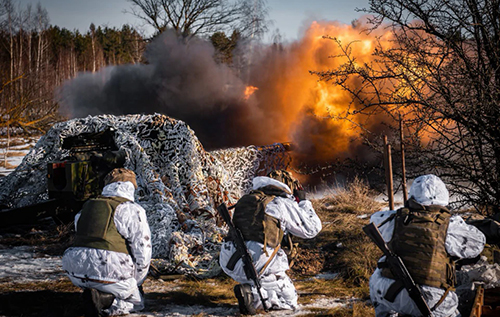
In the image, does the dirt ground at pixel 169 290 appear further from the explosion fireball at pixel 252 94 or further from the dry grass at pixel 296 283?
the explosion fireball at pixel 252 94

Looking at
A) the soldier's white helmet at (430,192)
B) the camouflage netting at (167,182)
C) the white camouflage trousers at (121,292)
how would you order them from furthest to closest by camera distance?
the camouflage netting at (167,182) → the white camouflage trousers at (121,292) → the soldier's white helmet at (430,192)

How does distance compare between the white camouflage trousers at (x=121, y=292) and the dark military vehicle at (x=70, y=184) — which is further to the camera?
the dark military vehicle at (x=70, y=184)

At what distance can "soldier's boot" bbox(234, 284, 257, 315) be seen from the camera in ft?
15.0

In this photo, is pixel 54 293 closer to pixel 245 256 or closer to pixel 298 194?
pixel 245 256

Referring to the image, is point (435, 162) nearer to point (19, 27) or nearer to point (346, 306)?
point (346, 306)

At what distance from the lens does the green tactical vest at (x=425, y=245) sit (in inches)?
147

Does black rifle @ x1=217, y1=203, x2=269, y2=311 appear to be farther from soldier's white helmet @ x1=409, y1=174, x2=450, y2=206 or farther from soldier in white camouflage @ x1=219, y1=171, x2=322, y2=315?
soldier's white helmet @ x1=409, y1=174, x2=450, y2=206

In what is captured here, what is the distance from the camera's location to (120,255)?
14.9ft

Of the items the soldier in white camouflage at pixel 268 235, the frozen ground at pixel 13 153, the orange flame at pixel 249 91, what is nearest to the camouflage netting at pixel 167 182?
the soldier in white camouflage at pixel 268 235

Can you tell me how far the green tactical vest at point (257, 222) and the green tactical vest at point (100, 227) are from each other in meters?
1.20

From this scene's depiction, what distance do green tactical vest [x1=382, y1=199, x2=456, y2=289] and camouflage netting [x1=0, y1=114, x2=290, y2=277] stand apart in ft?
9.88

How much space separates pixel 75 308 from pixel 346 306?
281 centimetres

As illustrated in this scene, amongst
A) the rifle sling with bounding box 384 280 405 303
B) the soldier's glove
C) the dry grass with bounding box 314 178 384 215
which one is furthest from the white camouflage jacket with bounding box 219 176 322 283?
the dry grass with bounding box 314 178 384 215

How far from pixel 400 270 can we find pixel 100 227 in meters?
2.72
